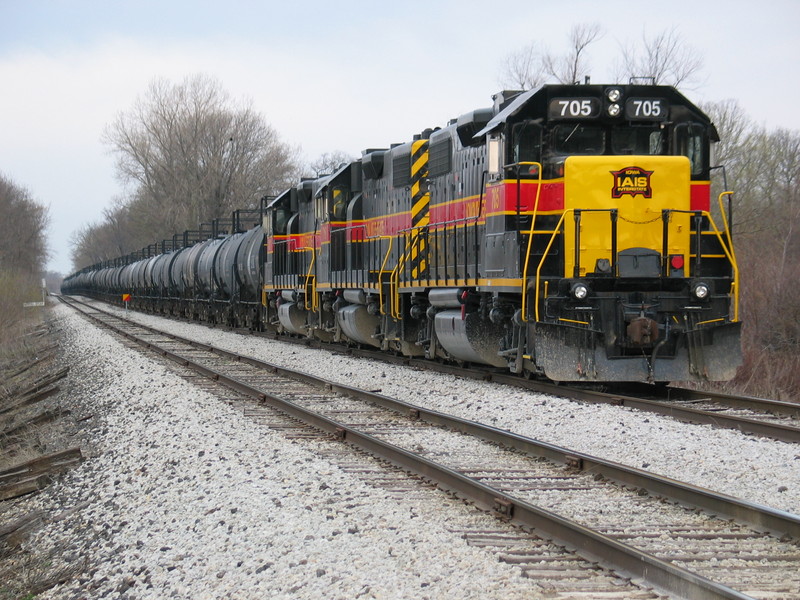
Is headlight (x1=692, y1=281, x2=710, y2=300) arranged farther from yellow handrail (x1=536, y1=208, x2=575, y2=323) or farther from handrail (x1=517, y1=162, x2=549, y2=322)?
handrail (x1=517, y1=162, x2=549, y2=322)

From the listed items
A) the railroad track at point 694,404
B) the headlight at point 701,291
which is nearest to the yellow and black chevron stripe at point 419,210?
the railroad track at point 694,404

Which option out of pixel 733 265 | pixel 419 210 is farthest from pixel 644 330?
pixel 419 210

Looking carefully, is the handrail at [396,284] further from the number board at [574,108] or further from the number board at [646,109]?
the number board at [646,109]

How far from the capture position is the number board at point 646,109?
10.3m

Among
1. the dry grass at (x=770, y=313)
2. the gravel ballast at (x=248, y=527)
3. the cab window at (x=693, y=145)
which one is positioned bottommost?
the gravel ballast at (x=248, y=527)

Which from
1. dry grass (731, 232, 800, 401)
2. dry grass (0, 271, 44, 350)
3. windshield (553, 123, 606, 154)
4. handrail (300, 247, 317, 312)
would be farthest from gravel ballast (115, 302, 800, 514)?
dry grass (0, 271, 44, 350)

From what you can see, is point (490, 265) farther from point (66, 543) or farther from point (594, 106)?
point (66, 543)

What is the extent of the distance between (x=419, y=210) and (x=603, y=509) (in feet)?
30.4

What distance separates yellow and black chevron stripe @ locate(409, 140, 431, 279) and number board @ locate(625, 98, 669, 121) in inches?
163

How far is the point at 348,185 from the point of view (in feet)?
59.5

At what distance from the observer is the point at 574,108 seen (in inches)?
406

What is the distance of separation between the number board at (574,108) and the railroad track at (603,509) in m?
3.71

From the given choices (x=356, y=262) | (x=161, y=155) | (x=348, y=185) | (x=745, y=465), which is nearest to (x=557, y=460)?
(x=745, y=465)

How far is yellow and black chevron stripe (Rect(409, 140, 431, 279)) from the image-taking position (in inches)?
545
